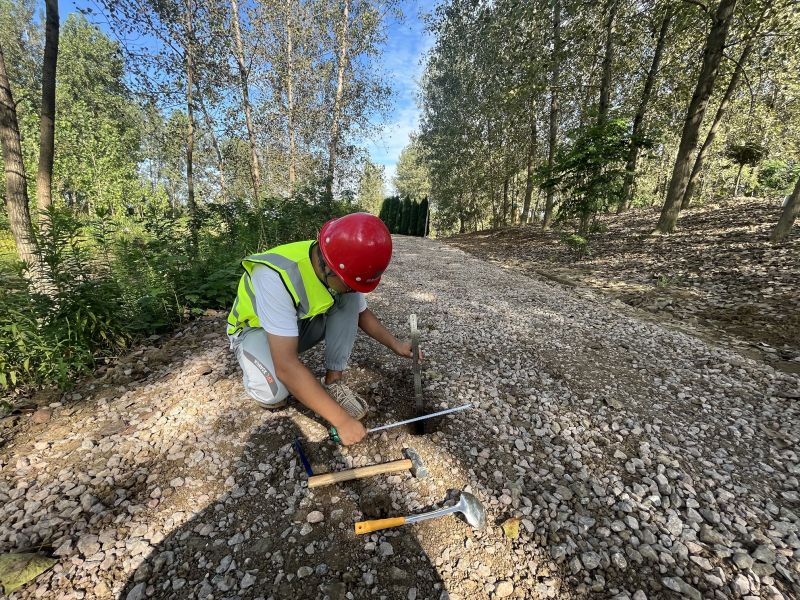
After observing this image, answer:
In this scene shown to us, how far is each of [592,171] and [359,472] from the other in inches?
334

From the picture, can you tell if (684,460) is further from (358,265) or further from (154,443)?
(154,443)

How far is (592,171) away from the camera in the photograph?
776 cm

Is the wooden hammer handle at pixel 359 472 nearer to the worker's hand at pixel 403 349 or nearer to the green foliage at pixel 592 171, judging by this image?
the worker's hand at pixel 403 349

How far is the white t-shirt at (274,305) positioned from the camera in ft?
6.16

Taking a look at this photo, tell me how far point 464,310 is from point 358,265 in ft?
12.1

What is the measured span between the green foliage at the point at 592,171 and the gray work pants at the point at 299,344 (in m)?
7.35

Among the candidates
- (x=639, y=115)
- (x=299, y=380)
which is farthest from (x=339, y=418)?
(x=639, y=115)

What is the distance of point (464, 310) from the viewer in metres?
5.39

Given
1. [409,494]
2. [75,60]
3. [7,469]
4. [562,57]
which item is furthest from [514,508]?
[75,60]

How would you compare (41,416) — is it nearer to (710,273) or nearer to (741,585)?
(741,585)

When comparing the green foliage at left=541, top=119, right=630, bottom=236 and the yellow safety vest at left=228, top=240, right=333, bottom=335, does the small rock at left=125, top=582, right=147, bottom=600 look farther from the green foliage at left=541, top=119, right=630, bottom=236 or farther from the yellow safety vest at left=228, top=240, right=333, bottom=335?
the green foliage at left=541, top=119, right=630, bottom=236

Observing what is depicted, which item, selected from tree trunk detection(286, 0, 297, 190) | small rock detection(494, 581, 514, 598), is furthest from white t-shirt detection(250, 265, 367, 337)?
tree trunk detection(286, 0, 297, 190)

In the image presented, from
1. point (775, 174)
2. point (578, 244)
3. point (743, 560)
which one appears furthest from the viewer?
point (775, 174)

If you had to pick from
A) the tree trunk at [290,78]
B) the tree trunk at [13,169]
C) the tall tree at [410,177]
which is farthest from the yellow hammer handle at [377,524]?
the tall tree at [410,177]
